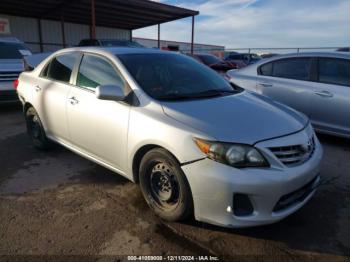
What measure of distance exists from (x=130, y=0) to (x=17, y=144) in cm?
1224

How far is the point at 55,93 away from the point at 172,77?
1620 mm

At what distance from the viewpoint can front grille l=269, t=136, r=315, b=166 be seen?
97.5 inches

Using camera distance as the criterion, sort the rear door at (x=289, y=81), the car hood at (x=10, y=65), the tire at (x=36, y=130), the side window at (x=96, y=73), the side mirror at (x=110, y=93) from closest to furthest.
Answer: the side mirror at (x=110, y=93), the side window at (x=96, y=73), the tire at (x=36, y=130), the rear door at (x=289, y=81), the car hood at (x=10, y=65)

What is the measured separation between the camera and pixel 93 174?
398 cm

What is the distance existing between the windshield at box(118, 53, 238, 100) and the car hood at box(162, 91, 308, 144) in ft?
0.81

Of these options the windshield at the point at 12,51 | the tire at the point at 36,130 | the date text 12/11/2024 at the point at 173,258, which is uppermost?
the windshield at the point at 12,51

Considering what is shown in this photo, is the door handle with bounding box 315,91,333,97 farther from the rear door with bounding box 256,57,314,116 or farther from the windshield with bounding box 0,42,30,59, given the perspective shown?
the windshield with bounding box 0,42,30,59

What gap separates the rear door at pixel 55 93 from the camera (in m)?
3.93

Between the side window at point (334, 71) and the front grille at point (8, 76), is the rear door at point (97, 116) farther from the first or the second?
the front grille at point (8, 76)

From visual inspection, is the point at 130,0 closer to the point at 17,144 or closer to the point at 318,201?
the point at 17,144

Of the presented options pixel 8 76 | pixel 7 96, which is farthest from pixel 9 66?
pixel 7 96

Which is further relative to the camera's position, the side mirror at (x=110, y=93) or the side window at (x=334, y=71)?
the side window at (x=334, y=71)

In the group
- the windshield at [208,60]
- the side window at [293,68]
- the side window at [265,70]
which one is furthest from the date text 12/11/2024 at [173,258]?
the windshield at [208,60]

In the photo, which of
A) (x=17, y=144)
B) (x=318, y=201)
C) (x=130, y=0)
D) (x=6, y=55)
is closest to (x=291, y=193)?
(x=318, y=201)
